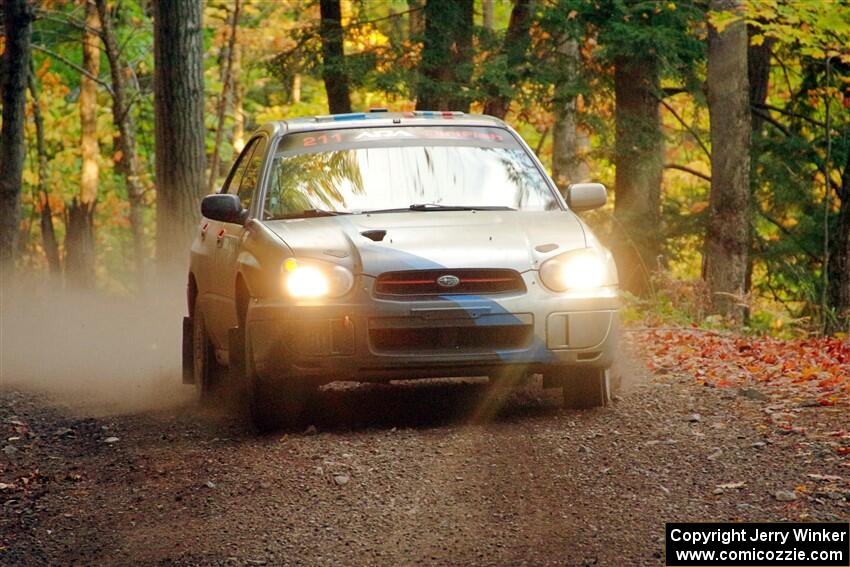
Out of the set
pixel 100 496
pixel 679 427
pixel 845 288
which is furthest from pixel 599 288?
pixel 845 288

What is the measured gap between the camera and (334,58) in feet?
70.2

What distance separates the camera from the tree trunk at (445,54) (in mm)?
20531

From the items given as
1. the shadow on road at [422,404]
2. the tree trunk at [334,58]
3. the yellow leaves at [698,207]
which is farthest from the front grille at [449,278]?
the yellow leaves at [698,207]

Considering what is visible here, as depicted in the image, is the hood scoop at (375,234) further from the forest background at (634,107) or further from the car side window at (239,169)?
the forest background at (634,107)

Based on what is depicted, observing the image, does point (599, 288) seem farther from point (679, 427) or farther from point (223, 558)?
point (223, 558)

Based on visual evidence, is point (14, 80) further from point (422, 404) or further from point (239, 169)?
point (422, 404)

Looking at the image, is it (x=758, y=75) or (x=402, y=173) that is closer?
(x=402, y=173)

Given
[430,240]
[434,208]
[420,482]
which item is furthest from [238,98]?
[420,482]

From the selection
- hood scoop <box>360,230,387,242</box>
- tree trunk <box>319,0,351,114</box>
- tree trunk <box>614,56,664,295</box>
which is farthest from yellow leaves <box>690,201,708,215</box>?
hood scoop <box>360,230,387,242</box>

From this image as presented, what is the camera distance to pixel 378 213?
8453 mm

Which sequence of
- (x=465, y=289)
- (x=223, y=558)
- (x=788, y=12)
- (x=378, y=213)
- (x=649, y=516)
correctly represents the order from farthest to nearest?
(x=788, y=12)
(x=378, y=213)
(x=465, y=289)
(x=649, y=516)
(x=223, y=558)

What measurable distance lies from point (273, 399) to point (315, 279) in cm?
79

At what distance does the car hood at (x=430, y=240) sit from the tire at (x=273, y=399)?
2.44ft

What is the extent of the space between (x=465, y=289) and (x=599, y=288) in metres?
0.81
